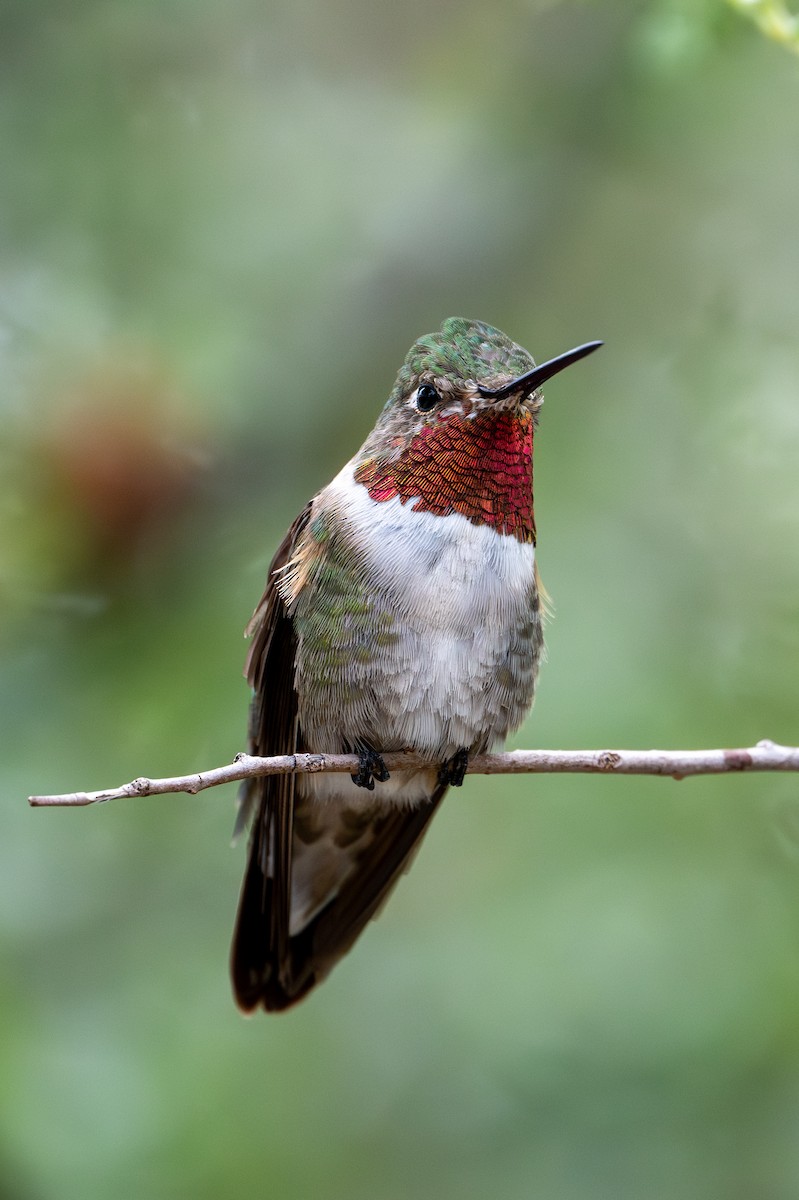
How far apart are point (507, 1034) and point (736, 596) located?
64.3 inches

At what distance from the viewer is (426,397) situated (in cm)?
310

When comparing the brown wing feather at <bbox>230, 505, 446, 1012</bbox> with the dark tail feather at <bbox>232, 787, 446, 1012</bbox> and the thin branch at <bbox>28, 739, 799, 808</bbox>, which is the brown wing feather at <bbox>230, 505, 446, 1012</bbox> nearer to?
the dark tail feather at <bbox>232, 787, 446, 1012</bbox>

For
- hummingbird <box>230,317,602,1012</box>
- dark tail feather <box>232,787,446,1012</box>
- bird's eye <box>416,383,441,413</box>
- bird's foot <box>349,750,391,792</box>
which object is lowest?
dark tail feather <box>232,787,446,1012</box>

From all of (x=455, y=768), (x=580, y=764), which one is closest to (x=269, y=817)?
(x=455, y=768)

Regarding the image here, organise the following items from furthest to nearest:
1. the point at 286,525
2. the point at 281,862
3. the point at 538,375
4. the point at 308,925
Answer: the point at 286,525, the point at 308,925, the point at 281,862, the point at 538,375

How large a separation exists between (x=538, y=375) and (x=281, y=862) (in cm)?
150

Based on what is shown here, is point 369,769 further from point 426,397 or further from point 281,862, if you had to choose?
point 426,397

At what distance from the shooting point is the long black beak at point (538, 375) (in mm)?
2346

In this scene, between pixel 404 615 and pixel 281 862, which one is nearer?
pixel 404 615

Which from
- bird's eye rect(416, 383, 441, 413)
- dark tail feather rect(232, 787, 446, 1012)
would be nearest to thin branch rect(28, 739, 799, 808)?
dark tail feather rect(232, 787, 446, 1012)

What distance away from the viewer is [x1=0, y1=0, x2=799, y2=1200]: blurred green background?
406 centimetres

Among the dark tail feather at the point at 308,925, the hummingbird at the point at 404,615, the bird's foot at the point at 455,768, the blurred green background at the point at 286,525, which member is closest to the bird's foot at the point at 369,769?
the hummingbird at the point at 404,615

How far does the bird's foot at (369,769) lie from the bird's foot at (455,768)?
6.3 inches

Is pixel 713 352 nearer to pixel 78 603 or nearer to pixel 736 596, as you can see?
pixel 736 596
